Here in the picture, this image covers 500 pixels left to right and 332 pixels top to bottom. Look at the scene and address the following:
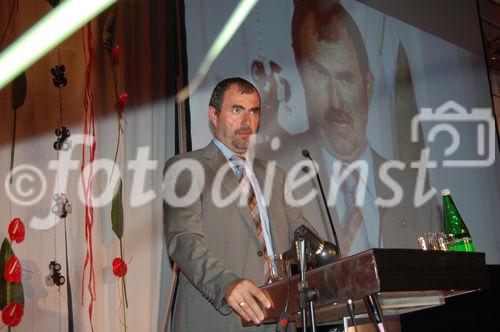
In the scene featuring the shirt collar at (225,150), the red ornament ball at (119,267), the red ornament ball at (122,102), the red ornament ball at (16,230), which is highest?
the red ornament ball at (122,102)

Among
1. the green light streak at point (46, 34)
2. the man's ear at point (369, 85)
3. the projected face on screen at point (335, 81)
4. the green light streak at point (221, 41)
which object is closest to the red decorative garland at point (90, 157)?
the green light streak at point (46, 34)

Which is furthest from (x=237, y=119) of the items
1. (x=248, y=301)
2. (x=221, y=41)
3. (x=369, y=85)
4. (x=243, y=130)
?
(x=369, y=85)

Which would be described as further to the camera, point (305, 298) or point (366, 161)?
point (366, 161)

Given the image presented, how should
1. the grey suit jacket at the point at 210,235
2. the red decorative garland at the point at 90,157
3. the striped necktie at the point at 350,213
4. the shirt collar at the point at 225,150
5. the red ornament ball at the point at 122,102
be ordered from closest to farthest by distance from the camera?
1. the grey suit jacket at the point at 210,235
2. the shirt collar at the point at 225,150
3. the red decorative garland at the point at 90,157
4. the red ornament ball at the point at 122,102
5. the striped necktie at the point at 350,213

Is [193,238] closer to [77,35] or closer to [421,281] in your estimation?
[421,281]

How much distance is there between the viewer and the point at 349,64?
376 cm

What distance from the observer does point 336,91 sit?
12.0ft

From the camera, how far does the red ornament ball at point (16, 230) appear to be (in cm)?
248

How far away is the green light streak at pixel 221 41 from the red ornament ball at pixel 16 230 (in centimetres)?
100

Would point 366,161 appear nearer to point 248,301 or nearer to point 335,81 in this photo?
point 335,81

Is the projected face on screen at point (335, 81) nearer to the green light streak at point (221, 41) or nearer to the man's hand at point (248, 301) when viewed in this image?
the green light streak at point (221, 41)

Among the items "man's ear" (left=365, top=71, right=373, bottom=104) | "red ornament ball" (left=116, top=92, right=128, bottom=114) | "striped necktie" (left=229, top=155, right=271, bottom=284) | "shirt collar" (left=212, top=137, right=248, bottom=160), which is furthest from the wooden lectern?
"man's ear" (left=365, top=71, right=373, bottom=104)

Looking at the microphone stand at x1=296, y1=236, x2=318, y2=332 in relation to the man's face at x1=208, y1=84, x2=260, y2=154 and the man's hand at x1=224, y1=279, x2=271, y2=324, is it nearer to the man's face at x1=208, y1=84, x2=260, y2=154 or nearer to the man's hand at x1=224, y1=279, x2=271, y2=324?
the man's hand at x1=224, y1=279, x2=271, y2=324

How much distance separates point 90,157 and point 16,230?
46 cm
